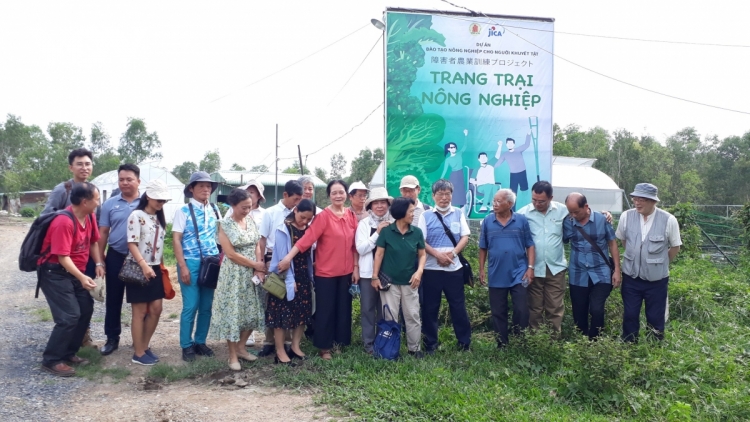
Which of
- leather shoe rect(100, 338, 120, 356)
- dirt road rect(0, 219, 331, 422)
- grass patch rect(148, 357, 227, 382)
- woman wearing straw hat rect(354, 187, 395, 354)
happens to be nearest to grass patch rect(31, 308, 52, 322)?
dirt road rect(0, 219, 331, 422)

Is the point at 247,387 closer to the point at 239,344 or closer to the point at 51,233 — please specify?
the point at 239,344

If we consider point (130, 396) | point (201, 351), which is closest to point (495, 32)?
point (201, 351)

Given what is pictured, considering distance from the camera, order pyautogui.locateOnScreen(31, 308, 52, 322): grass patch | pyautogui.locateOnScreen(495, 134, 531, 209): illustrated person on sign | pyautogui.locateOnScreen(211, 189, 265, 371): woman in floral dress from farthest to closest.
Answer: pyautogui.locateOnScreen(495, 134, 531, 209): illustrated person on sign
pyautogui.locateOnScreen(31, 308, 52, 322): grass patch
pyautogui.locateOnScreen(211, 189, 265, 371): woman in floral dress

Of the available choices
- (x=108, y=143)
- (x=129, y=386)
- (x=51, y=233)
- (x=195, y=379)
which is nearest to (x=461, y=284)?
(x=195, y=379)

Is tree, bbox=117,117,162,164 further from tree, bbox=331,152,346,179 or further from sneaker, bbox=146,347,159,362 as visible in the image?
sneaker, bbox=146,347,159,362

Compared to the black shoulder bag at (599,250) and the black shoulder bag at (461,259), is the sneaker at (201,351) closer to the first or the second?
the black shoulder bag at (461,259)

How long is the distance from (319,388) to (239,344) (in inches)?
48.7

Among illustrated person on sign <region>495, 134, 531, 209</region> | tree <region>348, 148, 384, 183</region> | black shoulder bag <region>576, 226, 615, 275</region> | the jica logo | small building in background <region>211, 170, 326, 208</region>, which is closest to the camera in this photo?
black shoulder bag <region>576, 226, 615, 275</region>

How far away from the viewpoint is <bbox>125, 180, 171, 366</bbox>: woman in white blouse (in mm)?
4820

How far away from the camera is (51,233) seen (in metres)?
4.63

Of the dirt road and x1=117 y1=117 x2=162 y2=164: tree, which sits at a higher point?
x1=117 y1=117 x2=162 y2=164: tree

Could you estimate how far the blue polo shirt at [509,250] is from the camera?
5121 mm

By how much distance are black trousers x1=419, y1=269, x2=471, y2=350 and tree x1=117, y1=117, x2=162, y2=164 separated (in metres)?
46.7

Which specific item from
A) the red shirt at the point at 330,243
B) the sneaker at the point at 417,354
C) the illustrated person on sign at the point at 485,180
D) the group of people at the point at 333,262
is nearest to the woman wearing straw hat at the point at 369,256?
the group of people at the point at 333,262
